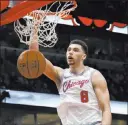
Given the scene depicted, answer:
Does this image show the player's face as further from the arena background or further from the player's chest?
the arena background

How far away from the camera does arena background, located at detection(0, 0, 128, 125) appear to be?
7906 mm

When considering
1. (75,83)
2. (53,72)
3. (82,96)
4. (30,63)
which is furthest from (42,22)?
(82,96)

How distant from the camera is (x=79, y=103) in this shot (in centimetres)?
293

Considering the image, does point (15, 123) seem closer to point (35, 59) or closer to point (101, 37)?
point (101, 37)

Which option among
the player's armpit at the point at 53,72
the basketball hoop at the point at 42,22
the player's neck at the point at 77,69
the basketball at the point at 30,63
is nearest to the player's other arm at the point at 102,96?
the player's neck at the point at 77,69

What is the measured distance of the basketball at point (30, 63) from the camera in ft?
11.0

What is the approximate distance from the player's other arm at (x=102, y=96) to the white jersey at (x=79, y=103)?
4cm

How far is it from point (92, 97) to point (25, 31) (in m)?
1.33

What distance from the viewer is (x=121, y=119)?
8.99 meters

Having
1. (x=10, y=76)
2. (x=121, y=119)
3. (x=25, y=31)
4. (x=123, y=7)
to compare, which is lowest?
(x=121, y=119)

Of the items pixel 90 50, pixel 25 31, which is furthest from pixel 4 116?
pixel 25 31

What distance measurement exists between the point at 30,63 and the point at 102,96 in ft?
2.70

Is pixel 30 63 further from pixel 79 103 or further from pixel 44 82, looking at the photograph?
pixel 44 82

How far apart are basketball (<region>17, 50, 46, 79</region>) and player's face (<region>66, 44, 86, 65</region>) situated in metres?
0.28
